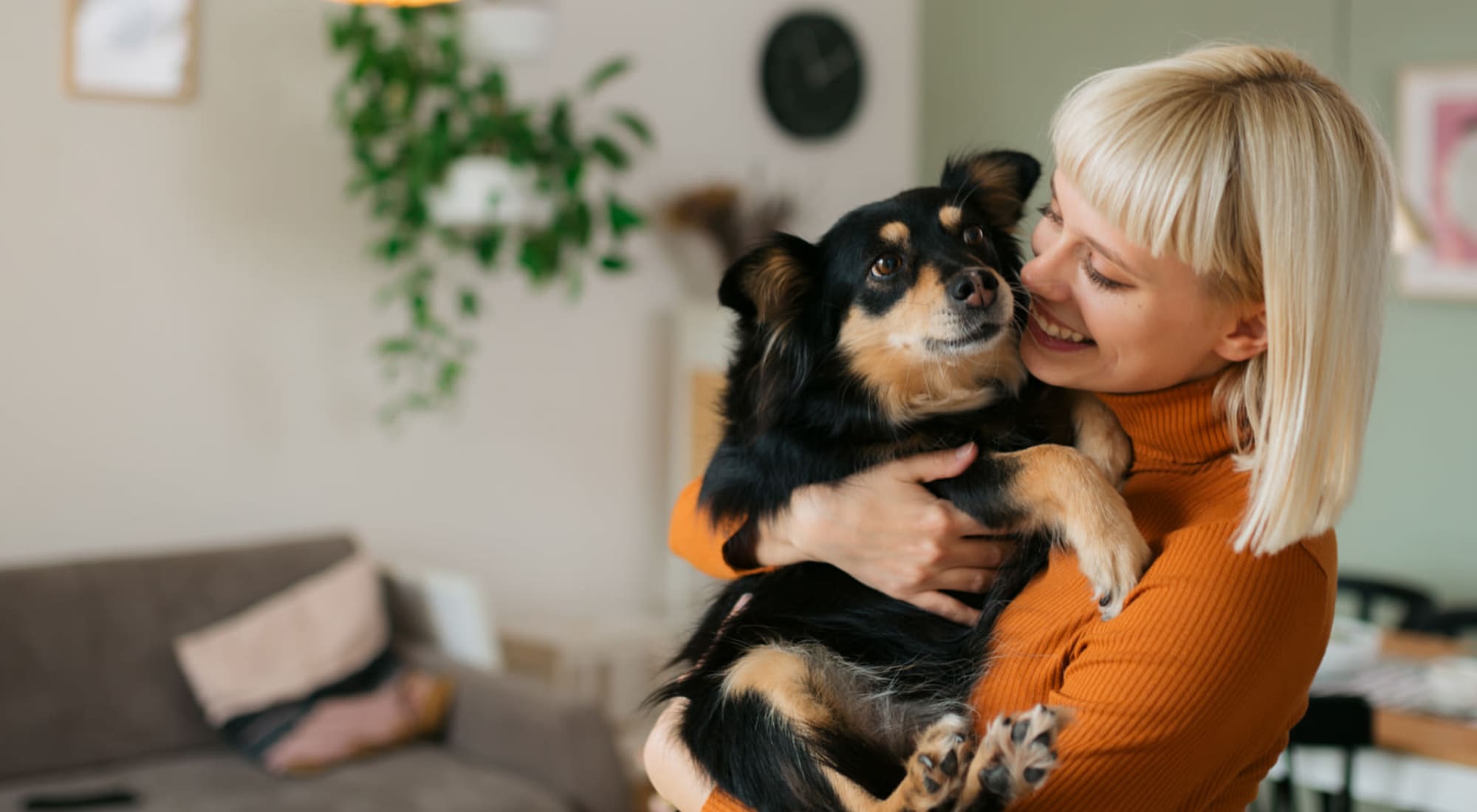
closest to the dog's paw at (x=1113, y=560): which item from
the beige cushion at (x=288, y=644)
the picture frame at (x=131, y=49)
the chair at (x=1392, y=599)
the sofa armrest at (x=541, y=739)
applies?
the sofa armrest at (x=541, y=739)

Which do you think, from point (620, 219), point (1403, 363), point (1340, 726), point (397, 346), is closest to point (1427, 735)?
point (1340, 726)

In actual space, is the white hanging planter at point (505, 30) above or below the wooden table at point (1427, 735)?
above

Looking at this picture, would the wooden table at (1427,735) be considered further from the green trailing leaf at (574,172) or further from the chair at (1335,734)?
the green trailing leaf at (574,172)

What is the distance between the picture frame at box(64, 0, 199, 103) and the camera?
3.69m

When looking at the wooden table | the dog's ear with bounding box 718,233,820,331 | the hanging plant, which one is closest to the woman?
the dog's ear with bounding box 718,233,820,331

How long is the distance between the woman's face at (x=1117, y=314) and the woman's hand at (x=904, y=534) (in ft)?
0.61

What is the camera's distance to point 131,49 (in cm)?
378

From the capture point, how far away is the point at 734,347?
65.4 inches

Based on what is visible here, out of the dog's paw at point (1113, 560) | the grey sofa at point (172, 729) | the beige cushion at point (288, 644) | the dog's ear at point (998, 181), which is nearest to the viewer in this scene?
the dog's paw at point (1113, 560)

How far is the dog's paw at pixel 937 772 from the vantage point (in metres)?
1.16

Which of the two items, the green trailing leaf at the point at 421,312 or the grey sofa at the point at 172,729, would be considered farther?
the green trailing leaf at the point at 421,312

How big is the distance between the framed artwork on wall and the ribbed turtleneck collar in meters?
3.13

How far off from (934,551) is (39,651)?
108 inches

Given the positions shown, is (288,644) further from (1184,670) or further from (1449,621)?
(1449,621)
